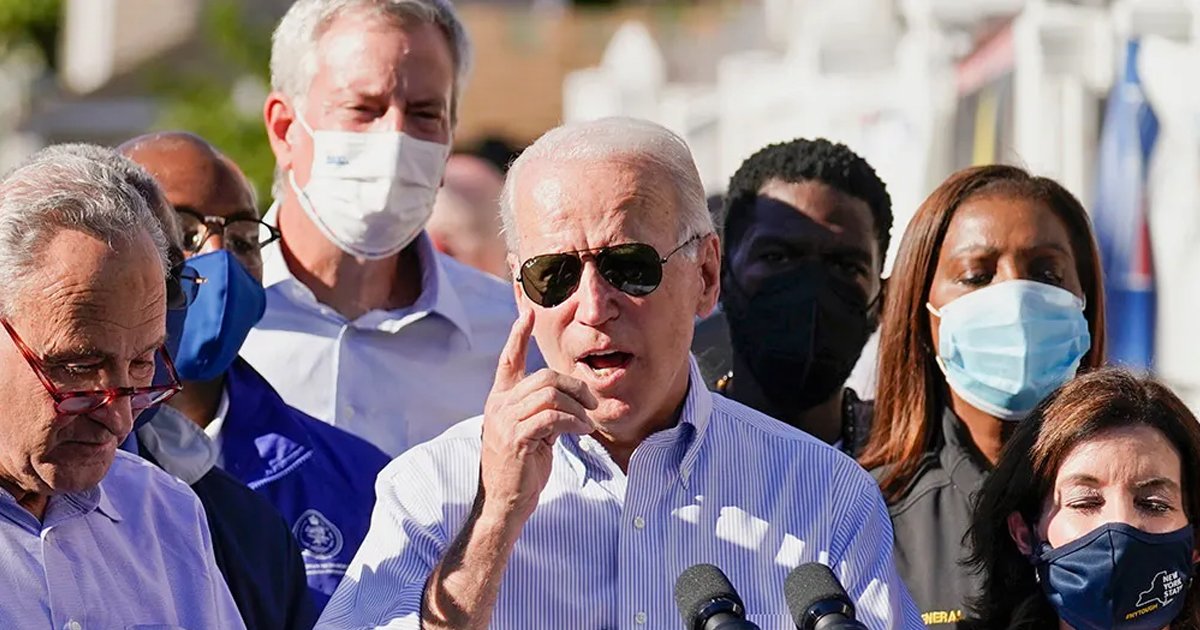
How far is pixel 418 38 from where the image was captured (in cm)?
590

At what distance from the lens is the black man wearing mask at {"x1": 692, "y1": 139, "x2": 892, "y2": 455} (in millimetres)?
5527

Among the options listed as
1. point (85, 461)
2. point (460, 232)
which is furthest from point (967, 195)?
point (460, 232)

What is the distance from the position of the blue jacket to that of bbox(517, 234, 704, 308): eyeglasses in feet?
4.13

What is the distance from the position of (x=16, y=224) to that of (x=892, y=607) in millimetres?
1803

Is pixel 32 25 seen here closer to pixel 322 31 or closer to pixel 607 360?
pixel 322 31

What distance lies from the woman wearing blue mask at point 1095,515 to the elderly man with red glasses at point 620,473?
1.64ft

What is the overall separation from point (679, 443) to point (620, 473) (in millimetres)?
143

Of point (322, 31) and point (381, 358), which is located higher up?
point (322, 31)

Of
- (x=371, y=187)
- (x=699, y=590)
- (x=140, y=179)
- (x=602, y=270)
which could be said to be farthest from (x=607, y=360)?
(x=371, y=187)

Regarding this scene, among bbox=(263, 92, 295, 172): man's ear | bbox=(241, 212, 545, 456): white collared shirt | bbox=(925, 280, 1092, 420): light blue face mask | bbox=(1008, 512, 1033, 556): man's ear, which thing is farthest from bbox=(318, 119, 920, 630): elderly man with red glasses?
bbox=(263, 92, 295, 172): man's ear

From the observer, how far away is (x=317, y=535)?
206 inches

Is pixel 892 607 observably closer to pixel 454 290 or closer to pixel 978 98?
pixel 454 290

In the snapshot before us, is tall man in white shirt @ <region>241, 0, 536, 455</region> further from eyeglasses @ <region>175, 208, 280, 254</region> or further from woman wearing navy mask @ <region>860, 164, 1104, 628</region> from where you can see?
woman wearing navy mask @ <region>860, 164, 1104, 628</region>

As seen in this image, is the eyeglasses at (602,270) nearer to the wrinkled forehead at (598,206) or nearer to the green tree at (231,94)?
the wrinkled forehead at (598,206)
